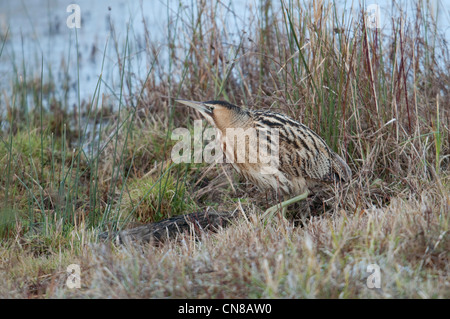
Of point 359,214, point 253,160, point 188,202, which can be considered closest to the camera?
point 359,214

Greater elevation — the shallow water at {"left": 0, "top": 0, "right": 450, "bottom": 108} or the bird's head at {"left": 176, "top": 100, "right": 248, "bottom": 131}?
the shallow water at {"left": 0, "top": 0, "right": 450, "bottom": 108}

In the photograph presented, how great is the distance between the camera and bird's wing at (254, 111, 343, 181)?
3.13 m

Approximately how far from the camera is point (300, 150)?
312 cm

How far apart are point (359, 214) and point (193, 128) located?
82.3 inches

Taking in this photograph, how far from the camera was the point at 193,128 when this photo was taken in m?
4.36

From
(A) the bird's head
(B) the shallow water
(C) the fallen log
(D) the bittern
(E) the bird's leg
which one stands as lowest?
(C) the fallen log

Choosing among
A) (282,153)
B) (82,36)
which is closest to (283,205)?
(282,153)

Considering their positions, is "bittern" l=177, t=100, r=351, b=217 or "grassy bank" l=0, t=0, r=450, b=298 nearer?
"grassy bank" l=0, t=0, r=450, b=298

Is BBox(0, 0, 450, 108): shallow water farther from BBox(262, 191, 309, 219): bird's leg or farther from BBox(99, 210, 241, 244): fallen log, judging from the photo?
BBox(262, 191, 309, 219): bird's leg

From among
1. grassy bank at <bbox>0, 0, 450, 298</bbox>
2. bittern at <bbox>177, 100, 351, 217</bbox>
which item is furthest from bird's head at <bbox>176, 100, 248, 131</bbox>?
grassy bank at <bbox>0, 0, 450, 298</bbox>

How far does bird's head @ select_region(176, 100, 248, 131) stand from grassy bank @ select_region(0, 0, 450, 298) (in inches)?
9.2

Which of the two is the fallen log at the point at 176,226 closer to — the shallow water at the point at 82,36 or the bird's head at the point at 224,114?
the bird's head at the point at 224,114
